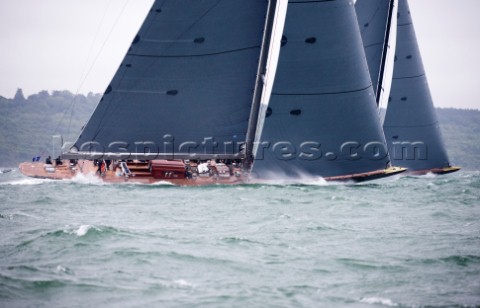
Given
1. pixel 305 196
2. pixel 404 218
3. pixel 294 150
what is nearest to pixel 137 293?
pixel 404 218

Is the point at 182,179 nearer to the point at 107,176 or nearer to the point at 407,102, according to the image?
the point at 107,176

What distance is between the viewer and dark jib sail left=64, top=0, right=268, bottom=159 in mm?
29672

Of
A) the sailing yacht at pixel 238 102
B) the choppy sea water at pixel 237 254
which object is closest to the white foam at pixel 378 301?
the choppy sea water at pixel 237 254

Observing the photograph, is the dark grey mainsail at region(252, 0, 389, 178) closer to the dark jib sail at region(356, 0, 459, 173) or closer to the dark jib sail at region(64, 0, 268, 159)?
the dark jib sail at region(64, 0, 268, 159)

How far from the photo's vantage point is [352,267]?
1120 cm

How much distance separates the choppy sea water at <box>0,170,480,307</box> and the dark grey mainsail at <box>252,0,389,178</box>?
25.1 ft

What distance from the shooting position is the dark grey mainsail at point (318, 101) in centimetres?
2855

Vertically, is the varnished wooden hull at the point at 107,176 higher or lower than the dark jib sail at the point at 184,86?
lower

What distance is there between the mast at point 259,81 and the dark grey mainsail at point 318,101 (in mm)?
1013

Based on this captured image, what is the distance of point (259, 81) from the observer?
98.0 ft

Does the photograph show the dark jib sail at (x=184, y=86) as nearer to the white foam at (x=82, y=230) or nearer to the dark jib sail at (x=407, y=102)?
the white foam at (x=82, y=230)

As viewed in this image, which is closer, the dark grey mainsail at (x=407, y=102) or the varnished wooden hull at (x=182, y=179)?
the varnished wooden hull at (x=182, y=179)

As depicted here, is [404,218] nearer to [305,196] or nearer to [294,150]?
[305,196]

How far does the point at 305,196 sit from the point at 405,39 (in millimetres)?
27174
